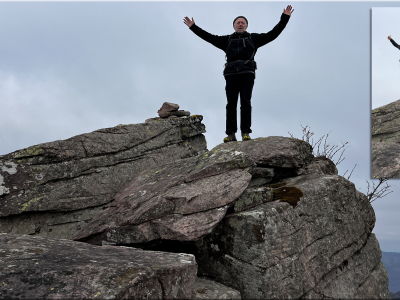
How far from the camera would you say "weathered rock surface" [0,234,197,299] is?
5.63 meters

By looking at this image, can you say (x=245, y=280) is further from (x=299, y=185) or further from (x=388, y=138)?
(x=388, y=138)

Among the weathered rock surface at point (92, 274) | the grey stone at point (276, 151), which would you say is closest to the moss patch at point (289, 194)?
the grey stone at point (276, 151)

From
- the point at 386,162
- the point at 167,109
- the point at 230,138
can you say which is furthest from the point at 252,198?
the point at 386,162

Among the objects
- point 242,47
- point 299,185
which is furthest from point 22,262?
point 242,47

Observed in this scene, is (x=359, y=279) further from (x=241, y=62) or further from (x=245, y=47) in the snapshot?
(x=245, y=47)

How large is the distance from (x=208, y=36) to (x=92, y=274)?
1120 cm

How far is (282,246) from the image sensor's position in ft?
27.4

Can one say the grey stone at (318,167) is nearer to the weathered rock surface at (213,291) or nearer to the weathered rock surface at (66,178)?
the weathered rock surface at (66,178)

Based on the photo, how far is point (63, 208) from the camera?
11.7 meters

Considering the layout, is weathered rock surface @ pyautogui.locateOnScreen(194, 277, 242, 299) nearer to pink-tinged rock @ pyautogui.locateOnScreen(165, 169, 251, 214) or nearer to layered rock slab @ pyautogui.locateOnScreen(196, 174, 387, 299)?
layered rock slab @ pyautogui.locateOnScreen(196, 174, 387, 299)

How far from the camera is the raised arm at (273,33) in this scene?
1278 cm

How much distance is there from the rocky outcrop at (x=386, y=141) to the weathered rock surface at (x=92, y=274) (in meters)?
12.0

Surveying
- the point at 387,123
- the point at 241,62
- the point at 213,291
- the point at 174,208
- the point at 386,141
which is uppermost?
the point at 241,62

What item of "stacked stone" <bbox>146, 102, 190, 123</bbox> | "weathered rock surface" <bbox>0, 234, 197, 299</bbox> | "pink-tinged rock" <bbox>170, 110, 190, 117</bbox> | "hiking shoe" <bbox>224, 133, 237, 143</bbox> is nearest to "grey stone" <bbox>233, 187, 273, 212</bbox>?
"weathered rock surface" <bbox>0, 234, 197, 299</bbox>
